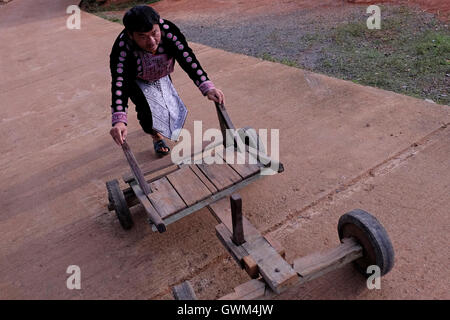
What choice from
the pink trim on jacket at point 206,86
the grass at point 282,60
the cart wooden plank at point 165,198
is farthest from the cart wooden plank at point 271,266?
the grass at point 282,60

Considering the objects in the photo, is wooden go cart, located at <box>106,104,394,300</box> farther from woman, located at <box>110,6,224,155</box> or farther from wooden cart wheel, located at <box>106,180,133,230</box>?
woman, located at <box>110,6,224,155</box>

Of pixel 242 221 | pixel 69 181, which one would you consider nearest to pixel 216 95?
pixel 242 221

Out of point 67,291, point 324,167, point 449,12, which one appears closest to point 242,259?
point 67,291

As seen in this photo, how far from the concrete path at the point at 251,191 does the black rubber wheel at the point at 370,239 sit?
0.23m

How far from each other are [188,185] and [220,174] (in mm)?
251

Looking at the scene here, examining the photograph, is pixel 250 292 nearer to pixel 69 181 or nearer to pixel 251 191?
pixel 251 191

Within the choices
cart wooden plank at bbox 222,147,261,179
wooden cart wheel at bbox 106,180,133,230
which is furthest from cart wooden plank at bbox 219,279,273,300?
wooden cart wheel at bbox 106,180,133,230

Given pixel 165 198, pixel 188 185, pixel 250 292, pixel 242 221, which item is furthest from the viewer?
pixel 188 185

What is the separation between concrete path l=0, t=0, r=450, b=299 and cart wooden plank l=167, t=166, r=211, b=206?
348 mm

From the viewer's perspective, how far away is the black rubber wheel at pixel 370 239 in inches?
84.3

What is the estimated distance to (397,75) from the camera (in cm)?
520

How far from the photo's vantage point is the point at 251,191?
329cm

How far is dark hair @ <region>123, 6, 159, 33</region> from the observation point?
2627 millimetres

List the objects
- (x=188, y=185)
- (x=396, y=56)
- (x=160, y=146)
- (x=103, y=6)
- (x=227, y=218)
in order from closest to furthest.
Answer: (x=227, y=218) < (x=188, y=185) < (x=160, y=146) < (x=396, y=56) < (x=103, y=6)
